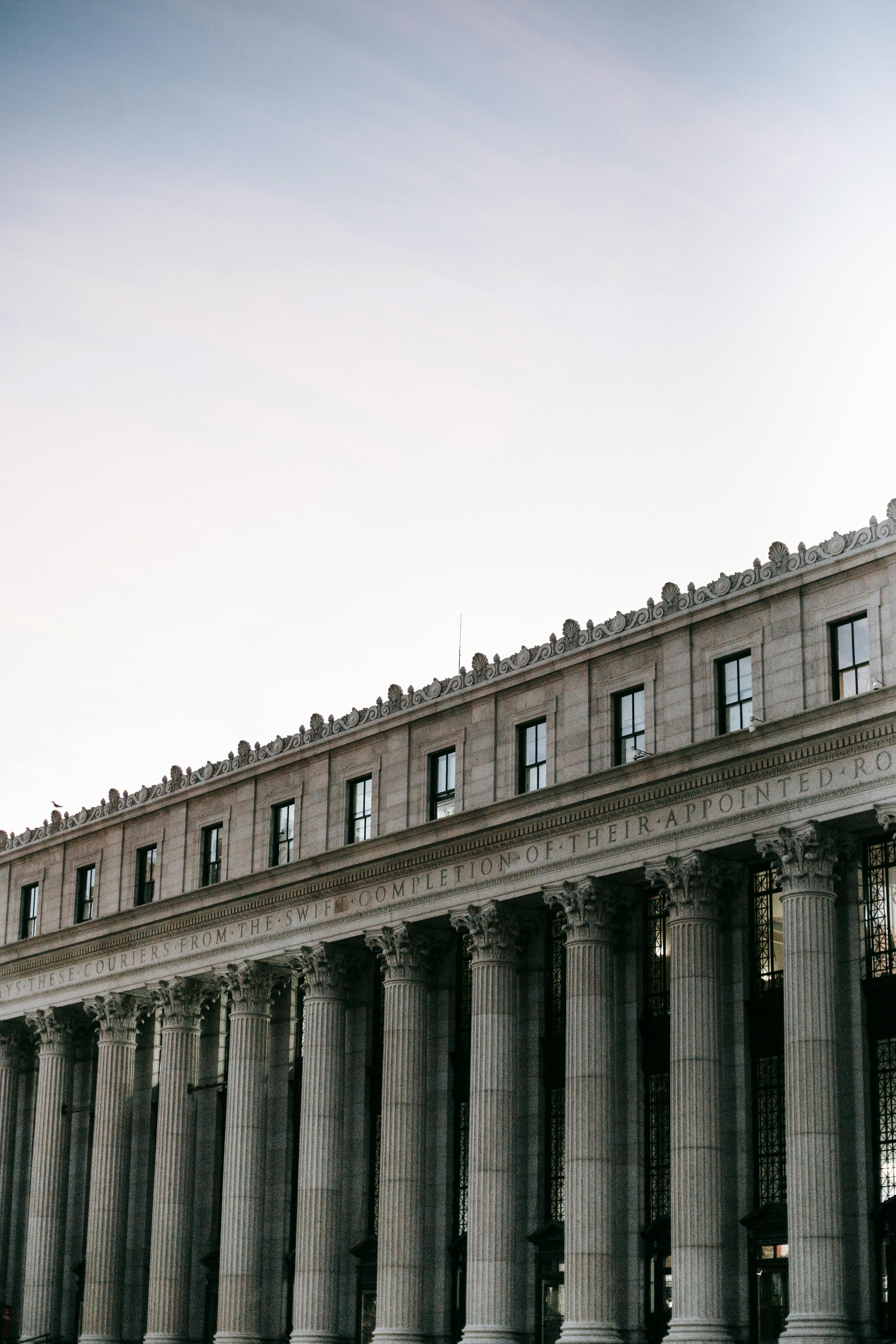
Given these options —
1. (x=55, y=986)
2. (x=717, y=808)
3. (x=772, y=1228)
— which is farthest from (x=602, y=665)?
(x=55, y=986)

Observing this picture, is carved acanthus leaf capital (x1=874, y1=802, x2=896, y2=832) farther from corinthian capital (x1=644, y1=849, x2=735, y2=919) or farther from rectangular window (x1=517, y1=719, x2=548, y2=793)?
rectangular window (x1=517, y1=719, x2=548, y2=793)

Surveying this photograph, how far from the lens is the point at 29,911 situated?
80062mm

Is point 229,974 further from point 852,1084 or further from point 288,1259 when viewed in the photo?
point 852,1084

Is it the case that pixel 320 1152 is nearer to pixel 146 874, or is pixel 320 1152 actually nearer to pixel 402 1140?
pixel 402 1140

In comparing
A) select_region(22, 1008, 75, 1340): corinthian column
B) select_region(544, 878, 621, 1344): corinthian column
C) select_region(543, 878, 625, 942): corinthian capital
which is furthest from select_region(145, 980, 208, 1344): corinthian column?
select_region(543, 878, 625, 942): corinthian capital

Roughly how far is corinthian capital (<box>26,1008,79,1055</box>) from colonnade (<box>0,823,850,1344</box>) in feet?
0.31

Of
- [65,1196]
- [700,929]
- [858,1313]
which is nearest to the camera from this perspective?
[858,1313]

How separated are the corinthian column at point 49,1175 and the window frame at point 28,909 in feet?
13.6

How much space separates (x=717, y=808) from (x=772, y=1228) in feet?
34.4

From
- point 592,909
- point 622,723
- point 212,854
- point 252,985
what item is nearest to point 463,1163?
point 592,909

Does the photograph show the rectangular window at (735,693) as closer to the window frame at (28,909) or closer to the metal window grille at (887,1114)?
the metal window grille at (887,1114)

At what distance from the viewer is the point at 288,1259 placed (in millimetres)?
65000

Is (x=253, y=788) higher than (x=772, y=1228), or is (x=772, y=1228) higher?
(x=253, y=788)

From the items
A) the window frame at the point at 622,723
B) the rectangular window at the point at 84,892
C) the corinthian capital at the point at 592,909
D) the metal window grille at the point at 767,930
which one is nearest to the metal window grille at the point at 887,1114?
the metal window grille at the point at 767,930
